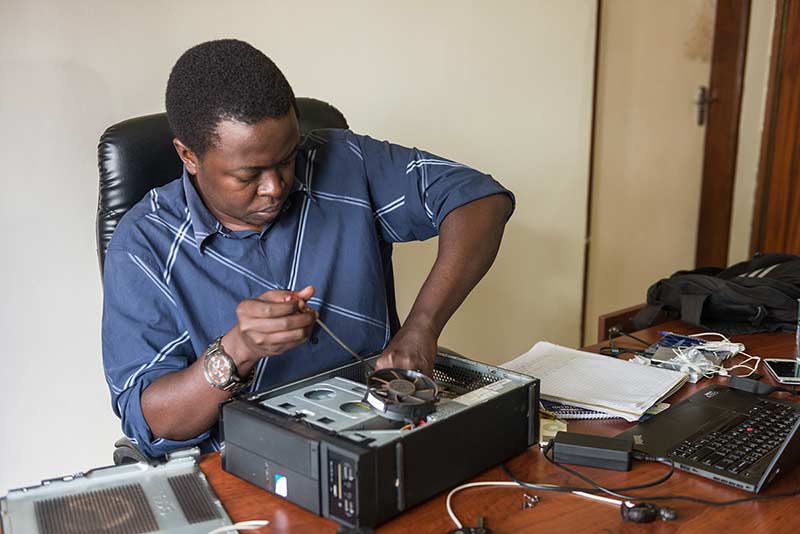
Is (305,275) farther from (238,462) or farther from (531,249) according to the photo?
(531,249)

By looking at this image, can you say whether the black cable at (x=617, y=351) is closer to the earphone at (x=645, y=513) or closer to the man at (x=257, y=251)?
the man at (x=257, y=251)

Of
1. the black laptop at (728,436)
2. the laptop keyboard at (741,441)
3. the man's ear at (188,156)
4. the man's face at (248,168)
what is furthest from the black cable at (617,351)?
the man's ear at (188,156)

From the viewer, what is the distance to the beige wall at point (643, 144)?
9.86 feet

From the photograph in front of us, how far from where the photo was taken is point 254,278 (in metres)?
1.30

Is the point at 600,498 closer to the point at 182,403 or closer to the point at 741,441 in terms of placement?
the point at 741,441

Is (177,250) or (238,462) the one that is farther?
(177,250)

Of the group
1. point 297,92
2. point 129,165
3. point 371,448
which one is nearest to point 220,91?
point 129,165

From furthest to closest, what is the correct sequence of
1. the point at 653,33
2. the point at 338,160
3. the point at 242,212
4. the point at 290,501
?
the point at 653,33, the point at 338,160, the point at 242,212, the point at 290,501

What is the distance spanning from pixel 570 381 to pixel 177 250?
699 mm

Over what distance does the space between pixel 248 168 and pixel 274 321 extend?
0.29m

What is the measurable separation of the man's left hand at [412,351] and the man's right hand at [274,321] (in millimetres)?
154

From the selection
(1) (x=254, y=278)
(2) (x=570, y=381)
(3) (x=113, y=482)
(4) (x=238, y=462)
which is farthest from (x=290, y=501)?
(2) (x=570, y=381)

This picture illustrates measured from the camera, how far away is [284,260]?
1332 millimetres

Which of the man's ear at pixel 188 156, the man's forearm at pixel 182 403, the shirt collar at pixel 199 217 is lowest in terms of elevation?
the man's forearm at pixel 182 403
